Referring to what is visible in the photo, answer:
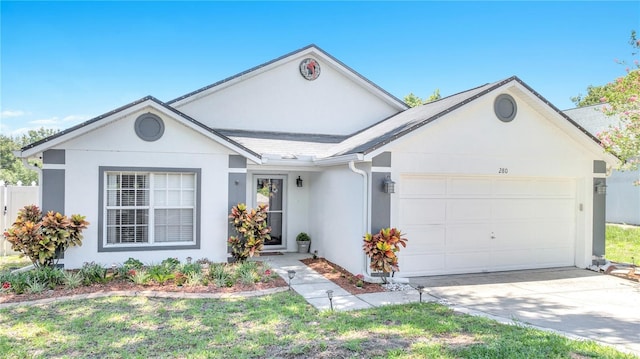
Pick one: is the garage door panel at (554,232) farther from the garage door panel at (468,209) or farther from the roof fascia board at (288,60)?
the roof fascia board at (288,60)

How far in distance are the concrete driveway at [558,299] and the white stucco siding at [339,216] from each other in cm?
173

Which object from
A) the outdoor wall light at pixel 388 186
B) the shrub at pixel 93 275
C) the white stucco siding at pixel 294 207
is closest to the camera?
the shrub at pixel 93 275

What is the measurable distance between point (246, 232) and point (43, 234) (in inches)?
178

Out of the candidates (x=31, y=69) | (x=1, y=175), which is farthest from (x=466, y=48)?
(x=1, y=175)

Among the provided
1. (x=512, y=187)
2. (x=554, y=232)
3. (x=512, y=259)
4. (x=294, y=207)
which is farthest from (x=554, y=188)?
(x=294, y=207)

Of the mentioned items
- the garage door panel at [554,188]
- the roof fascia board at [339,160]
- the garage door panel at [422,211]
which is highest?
the roof fascia board at [339,160]

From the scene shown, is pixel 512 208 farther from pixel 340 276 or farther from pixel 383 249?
pixel 340 276

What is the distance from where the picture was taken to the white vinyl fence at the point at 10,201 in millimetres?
12273

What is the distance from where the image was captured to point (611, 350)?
5.39 m

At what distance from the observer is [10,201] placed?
12336 mm

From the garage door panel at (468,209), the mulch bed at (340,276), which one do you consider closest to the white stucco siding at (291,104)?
the mulch bed at (340,276)

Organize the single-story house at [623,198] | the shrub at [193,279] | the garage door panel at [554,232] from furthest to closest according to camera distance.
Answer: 1. the single-story house at [623,198]
2. the garage door panel at [554,232]
3. the shrub at [193,279]

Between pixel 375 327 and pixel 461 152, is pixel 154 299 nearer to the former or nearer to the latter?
pixel 375 327

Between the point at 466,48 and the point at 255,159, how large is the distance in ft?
47.5
